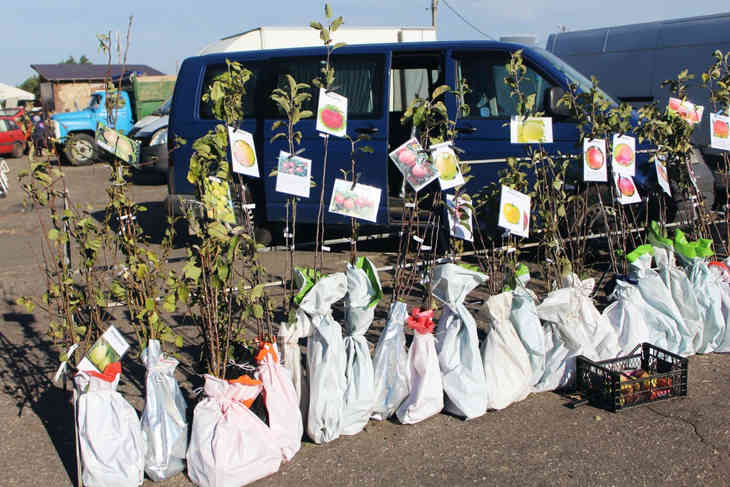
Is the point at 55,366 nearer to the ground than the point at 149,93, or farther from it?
nearer to the ground

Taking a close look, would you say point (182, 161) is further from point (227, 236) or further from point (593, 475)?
point (593, 475)

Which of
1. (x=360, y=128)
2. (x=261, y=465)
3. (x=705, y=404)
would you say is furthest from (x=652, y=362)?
(x=360, y=128)

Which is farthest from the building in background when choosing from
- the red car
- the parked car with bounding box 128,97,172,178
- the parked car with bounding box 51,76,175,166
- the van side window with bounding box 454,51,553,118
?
the van side window with bounding box 454,51,553,118

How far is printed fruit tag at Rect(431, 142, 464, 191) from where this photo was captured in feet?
14.0

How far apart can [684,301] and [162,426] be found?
326 cm

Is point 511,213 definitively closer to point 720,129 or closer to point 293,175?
point 293,175

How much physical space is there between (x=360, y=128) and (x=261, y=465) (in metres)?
4.00

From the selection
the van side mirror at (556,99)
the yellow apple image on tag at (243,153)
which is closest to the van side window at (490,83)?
the van side mirror at (556,99)

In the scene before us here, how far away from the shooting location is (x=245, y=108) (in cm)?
694

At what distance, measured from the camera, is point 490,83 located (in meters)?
6.40

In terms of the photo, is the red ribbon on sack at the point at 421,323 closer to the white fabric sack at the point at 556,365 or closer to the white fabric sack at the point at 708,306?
the white fabric sack at the point at 556,365

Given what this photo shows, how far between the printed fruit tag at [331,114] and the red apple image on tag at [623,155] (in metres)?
2.00

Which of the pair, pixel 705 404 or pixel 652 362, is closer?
pixel 705 404

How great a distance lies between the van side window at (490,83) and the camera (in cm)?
633
